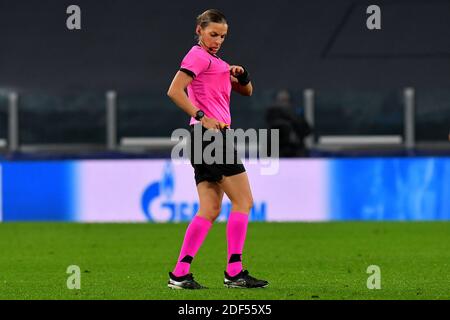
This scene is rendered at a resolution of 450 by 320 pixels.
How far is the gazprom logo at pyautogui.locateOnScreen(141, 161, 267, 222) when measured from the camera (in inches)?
601

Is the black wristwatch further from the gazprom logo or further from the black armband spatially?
the gazprom logo

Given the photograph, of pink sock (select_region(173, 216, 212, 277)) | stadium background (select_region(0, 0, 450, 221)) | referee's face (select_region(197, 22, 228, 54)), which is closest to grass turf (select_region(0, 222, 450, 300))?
pink sock (select_region(173, 216, 212, 277))

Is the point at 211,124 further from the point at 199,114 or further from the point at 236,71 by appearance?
the point at 236,71

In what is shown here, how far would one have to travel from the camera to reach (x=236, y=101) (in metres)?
17.4

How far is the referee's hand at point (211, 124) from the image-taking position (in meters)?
7.74

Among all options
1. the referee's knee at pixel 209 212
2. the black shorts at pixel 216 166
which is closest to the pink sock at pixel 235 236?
the referee's knee at pixel 209 212

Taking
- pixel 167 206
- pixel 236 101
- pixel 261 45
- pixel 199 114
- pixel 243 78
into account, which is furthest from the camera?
pixel 261 45

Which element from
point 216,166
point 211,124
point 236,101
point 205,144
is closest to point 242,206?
point 216,166

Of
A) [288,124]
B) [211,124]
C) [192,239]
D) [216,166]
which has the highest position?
[288,124]

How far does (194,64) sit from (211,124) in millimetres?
375

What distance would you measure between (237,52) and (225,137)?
1046cm
